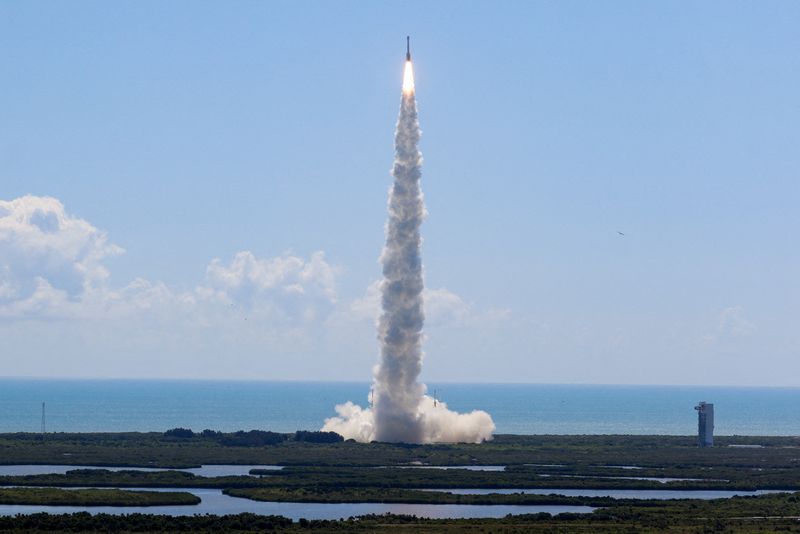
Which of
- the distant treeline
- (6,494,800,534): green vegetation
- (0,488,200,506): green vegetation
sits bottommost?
(6,494,800,534): green vegetation

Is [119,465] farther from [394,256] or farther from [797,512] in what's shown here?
[797,512]

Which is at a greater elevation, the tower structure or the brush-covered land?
the tower structure

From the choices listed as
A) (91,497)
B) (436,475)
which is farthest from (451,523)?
(436,475)

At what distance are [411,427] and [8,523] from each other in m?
74.2

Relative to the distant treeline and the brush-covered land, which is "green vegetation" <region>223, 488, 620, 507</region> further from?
the distant treeline

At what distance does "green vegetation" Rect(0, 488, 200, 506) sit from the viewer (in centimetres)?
10781

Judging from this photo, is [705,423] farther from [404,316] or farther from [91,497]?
[91,497]

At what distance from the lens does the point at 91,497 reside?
110250 millimetres

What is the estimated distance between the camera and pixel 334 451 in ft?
506

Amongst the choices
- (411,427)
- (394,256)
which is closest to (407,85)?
(394,256)

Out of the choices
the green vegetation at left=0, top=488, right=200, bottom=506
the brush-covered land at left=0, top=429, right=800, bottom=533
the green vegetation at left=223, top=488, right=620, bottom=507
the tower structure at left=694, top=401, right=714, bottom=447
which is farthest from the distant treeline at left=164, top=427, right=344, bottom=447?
the green vegetation at left=0, top=488, right=200, bottom=506

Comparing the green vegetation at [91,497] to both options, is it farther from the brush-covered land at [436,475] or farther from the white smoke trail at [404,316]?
the white smoke trail at [404,316]

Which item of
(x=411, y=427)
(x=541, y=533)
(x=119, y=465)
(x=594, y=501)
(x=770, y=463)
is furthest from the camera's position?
(x=411, y=427)

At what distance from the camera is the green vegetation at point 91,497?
10781 centimetres
